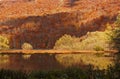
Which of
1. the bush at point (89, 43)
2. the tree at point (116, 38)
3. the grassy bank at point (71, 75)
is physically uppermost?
the grassy bank at point (71, 75)

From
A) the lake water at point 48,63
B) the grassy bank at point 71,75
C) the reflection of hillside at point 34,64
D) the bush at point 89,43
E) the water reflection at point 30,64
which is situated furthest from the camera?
the bush at point 89,43

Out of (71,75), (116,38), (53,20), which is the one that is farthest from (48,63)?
(53,20)

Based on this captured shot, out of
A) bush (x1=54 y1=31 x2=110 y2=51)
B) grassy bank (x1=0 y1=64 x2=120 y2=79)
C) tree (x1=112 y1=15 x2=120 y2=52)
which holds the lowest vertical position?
bush (x1=54 y1=31 x2=110 y2=51)

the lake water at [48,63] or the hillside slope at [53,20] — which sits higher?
the lake water at [48,63]

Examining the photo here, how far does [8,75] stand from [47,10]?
60039 mm

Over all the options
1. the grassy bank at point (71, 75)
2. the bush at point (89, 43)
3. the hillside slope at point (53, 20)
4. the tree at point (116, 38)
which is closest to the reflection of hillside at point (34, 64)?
the grassy bank at point (71, 75)

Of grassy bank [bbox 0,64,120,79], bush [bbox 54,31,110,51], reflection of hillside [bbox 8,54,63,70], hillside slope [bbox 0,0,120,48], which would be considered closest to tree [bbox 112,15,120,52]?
bush [bbox 54,31,110,51]

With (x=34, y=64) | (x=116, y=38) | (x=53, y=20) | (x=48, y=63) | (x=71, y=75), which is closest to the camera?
(x=71, y=75)

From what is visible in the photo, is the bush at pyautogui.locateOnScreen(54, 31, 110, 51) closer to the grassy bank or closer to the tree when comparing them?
the tree

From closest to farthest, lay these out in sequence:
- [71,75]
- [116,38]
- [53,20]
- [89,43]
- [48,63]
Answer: [71,75] → [48,63] → [116,38] → [89,43] → [53,20]

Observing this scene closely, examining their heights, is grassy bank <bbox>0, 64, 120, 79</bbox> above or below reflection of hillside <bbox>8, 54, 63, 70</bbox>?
above

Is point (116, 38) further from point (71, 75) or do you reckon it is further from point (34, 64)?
point (71, 75)

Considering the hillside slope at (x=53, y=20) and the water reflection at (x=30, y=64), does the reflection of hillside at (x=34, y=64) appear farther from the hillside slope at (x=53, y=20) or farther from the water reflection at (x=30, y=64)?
the hillside slope at (x=53, y=20)

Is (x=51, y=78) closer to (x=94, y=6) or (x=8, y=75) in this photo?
(x=8, y=75)
